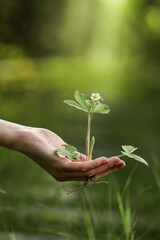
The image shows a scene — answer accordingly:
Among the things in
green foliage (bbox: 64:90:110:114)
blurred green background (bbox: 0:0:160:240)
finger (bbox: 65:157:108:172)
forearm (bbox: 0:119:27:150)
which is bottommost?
blurred green background (bbox: 0:0:160:240)

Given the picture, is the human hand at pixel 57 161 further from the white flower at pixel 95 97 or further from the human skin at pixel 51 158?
the white flower at pixel 95 97

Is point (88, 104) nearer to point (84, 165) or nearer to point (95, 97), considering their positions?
point (95, 97)

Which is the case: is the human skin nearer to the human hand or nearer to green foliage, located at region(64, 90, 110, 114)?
the human hand

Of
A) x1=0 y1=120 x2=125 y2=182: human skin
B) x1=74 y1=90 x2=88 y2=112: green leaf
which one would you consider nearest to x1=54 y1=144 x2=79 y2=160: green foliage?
x1=0 y1=120 x2=125 y2=182: human skin

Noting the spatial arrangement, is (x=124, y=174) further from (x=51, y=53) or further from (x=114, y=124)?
(x=51, y=53)

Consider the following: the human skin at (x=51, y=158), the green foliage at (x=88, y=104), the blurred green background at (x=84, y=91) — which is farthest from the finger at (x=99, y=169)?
the blurred green background at (x=84, y=91)

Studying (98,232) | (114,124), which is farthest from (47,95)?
(98,232)

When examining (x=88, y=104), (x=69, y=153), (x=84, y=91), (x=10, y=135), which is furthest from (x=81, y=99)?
(x=84, y=91)
